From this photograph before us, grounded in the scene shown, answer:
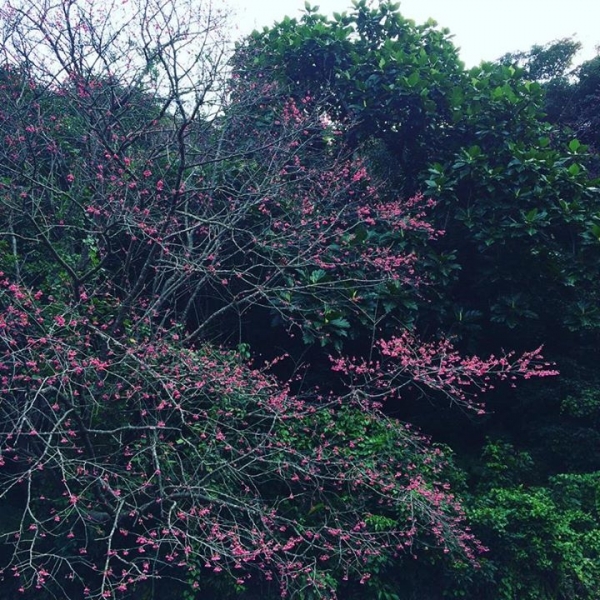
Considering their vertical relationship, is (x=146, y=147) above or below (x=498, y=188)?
Answer: below

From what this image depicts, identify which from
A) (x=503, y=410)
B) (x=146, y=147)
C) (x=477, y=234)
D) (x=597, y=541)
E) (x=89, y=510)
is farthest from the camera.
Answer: (x=503, y=410)

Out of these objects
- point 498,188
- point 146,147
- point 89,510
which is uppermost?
point 498,188

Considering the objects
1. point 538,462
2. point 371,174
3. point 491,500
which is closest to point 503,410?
point 538,462

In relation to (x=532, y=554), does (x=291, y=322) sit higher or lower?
higher

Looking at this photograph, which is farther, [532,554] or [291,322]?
[291,322]

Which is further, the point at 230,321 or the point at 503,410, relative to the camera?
the point at 503,410

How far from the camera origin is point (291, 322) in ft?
20.5

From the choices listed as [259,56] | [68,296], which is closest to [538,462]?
[68,296]

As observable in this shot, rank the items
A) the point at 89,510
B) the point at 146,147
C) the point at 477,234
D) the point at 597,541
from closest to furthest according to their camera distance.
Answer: the point at 89,510, the point at 597,541, the point at 146,147, the point at 477,234

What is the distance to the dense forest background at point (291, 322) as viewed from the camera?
4.50m

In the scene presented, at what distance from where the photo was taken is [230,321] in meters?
6.68

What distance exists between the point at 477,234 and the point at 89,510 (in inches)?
A: 206

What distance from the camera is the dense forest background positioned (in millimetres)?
4500

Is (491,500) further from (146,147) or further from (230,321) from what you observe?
(146,147)
